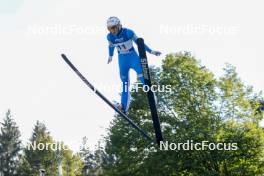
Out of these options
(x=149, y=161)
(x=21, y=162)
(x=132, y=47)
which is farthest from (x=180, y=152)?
(x=21, y=162)

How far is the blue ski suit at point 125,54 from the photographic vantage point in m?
8.77

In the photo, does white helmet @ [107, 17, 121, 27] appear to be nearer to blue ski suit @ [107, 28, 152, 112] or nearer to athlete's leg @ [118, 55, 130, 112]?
Result: blue ski suit @ [107, 28, 152, 112]

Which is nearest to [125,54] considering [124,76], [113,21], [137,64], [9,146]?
[137,64]

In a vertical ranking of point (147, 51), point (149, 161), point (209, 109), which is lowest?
point (149, 161)

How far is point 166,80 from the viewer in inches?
1145

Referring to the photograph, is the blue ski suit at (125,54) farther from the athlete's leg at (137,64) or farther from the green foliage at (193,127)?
the green foliage at (193,127)

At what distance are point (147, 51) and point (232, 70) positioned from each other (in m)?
21.1

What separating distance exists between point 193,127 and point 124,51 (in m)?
17.4

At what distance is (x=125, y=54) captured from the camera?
9375 mm

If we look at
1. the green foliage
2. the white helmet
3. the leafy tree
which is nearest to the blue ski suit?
the white helmet

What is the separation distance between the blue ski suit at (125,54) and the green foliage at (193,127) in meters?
16.0

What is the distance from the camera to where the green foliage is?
2509 centimetres

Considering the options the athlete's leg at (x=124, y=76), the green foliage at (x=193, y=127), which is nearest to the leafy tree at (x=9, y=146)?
the green foliage at (x=193, y=127)

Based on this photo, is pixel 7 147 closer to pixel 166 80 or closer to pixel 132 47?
pixel 166 80
